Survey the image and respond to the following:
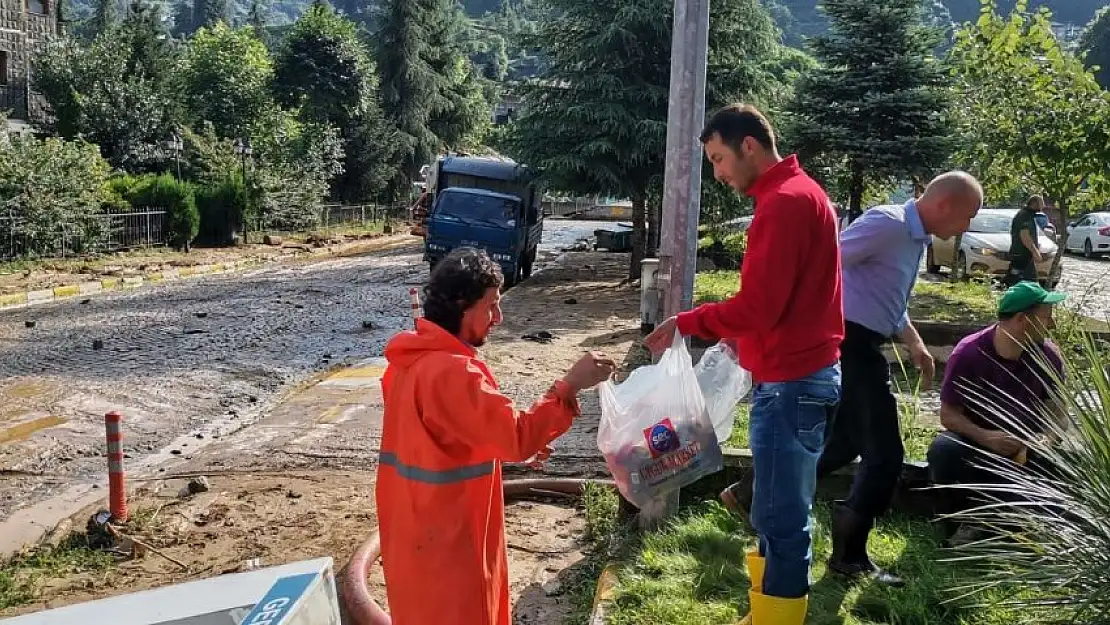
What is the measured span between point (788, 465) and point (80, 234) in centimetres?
2366

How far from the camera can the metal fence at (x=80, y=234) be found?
21641mm

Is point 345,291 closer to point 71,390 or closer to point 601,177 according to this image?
point 601,177

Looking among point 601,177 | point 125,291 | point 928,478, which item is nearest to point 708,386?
point 928,478

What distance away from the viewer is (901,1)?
716 inches

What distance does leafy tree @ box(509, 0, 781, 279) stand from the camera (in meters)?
19.2

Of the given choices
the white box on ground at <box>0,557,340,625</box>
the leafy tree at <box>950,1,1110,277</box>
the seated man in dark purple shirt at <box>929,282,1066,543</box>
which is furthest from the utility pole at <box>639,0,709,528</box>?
the leafy tree at <box>950,1,1110,277</box>

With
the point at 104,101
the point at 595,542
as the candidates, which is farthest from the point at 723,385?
the point at 104,101

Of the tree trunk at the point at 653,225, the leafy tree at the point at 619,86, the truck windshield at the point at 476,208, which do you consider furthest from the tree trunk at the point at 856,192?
the truck windshield at the point at 476,208

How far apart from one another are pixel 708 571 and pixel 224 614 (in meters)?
2.49

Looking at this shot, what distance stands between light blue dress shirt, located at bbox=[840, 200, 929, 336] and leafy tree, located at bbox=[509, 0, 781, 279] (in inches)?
597

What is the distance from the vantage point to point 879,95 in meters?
17.7

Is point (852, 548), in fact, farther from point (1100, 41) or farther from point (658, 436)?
point (1100, 41)

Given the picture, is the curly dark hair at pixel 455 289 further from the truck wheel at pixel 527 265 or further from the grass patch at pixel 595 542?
the truck wheel at pixel 527 265

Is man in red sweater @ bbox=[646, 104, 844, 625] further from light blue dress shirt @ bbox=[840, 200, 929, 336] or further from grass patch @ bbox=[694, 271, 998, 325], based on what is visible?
grass patch @ bbox=[694, 271, 998, 325]
